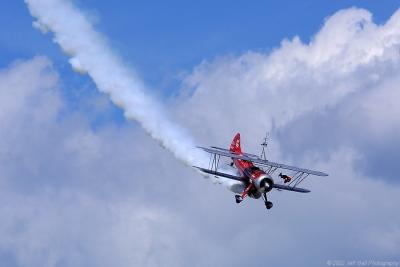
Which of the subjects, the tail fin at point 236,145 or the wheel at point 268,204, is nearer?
the wheel at point 268,204

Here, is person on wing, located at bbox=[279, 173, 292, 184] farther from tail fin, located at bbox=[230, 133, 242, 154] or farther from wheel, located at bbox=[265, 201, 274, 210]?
tail fin, located at bbox=[230, 133, 242, 154]

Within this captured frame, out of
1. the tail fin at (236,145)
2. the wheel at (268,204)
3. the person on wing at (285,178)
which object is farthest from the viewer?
the tail fin at (236,145)

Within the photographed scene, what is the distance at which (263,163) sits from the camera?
106375mm

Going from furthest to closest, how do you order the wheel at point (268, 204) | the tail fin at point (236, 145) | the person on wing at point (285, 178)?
the tail fin at point (236, 145) < the person on wing at point (285, 178) < the wheel at point (268, 204)

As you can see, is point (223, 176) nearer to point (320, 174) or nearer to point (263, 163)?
point (263, 163)

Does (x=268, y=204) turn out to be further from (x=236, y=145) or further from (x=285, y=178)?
(x=236, y=145)

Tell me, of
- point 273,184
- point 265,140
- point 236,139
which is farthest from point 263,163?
point 236,139

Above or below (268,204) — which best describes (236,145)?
above

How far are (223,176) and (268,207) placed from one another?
7483 mm

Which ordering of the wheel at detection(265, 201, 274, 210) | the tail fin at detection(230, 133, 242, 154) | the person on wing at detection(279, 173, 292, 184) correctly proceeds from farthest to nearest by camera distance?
the tail fin at detection(230, 133, 242, 154) < the person on wing at detection(279, 173, 292, 184) < the wheel at detection(265, 201, 274, 210)

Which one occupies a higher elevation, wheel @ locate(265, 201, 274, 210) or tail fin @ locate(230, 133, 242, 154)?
tail fin @ locate(230, 133, 242, 154)

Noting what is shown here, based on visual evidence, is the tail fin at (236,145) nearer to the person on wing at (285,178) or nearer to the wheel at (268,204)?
the person on wing at (285,178)

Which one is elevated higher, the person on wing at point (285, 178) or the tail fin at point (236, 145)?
the tail fin at point (236, 145)

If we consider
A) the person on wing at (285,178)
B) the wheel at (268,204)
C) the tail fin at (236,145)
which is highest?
the tail fin at (236,145)
